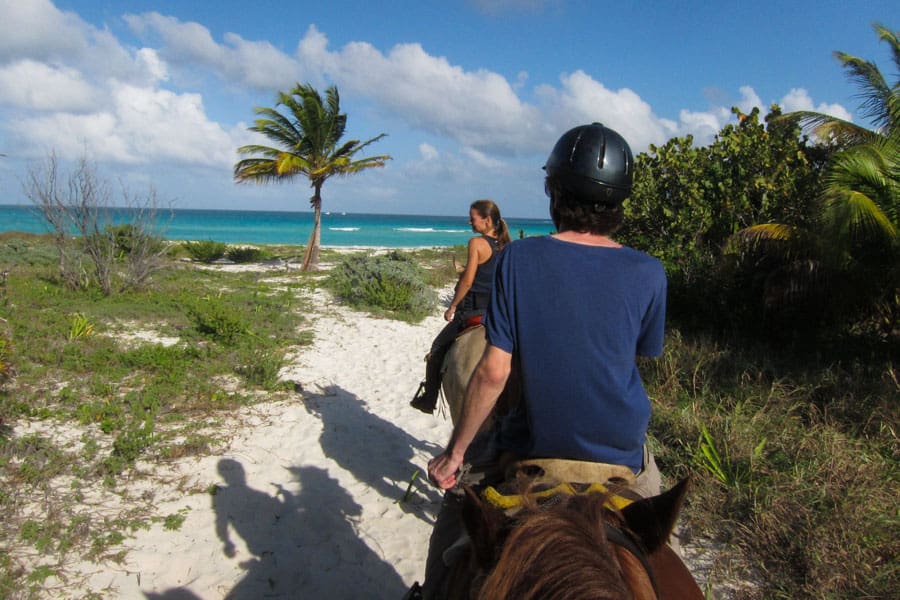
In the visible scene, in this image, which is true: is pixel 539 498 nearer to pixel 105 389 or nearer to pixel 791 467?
pixel 791 467

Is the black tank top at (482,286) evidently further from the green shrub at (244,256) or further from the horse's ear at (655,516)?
the green shrub at (244,256)

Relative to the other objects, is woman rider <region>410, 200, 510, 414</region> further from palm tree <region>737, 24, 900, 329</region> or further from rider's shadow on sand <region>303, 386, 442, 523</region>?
palm tree <region>737, 24, 900, 329</region>

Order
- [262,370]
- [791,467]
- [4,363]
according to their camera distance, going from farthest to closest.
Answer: [262,370], [4,363], [791,467]

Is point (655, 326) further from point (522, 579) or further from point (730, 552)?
point (730, 552)

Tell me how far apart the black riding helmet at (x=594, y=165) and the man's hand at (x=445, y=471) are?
36.4 inches

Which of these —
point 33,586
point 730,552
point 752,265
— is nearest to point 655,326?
point 730,552

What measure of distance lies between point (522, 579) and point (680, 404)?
195 inches

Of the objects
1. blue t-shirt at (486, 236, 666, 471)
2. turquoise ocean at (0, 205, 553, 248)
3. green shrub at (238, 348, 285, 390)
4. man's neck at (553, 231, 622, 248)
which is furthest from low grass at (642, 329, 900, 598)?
turquoise ocean at (0, 205, 553, 248)

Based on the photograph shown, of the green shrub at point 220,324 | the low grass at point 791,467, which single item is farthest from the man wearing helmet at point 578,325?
the green shrub at point 220,324

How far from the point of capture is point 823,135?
8.02m

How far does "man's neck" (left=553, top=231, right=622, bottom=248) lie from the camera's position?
1665 mm

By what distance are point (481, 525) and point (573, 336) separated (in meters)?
0.63

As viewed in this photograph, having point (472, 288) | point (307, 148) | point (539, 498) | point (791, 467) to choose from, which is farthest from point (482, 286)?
point (307, 148)

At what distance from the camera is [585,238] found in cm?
169
